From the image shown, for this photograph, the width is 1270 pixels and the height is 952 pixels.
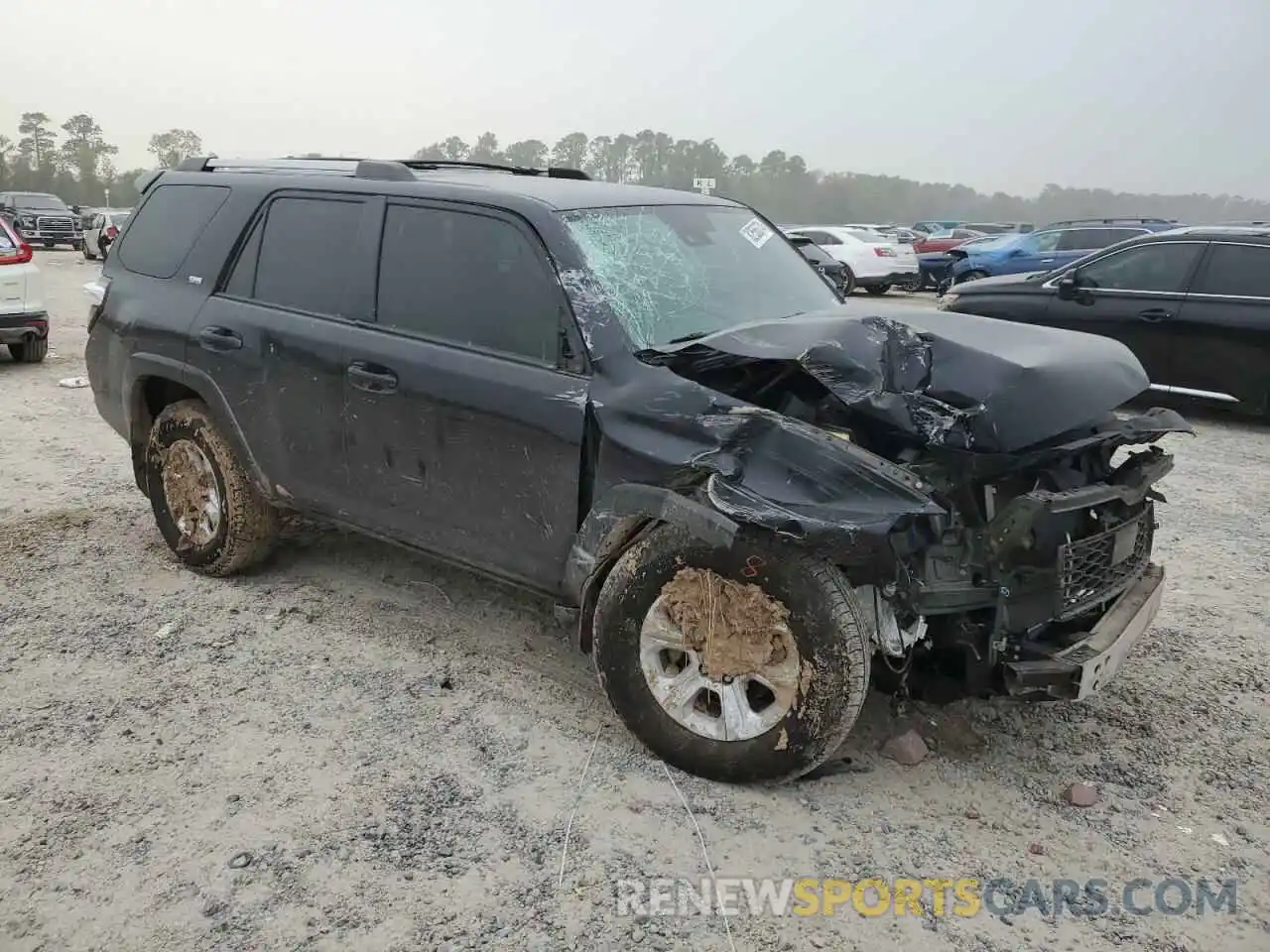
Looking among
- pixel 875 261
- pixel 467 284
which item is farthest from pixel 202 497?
pixel 875 261

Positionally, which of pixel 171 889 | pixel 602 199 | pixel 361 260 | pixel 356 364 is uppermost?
pixel 602 199

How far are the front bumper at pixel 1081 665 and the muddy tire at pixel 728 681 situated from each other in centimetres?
45

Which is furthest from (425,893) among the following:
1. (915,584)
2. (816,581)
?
(915,584)

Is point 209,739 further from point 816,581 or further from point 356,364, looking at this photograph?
point 816,581

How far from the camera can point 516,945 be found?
2408 millimetres

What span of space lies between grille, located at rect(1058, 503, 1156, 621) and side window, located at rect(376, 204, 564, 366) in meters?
1.75

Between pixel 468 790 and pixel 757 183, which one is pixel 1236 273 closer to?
pixel 468 790

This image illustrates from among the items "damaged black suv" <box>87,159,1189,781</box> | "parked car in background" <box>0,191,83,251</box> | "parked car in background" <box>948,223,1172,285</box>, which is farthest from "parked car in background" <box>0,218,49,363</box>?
"parked car in background" <box>0,191,83,251</box>

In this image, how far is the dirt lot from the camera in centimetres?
250

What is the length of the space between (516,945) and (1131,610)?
2161mm

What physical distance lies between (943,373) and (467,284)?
1.70 metres

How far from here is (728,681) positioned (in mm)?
2986

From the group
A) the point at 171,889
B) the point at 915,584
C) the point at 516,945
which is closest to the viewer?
the point at 516,945

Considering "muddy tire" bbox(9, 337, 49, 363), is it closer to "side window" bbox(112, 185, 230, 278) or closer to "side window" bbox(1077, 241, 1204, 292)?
"side window" bbox(112, 185, 230, 278)
